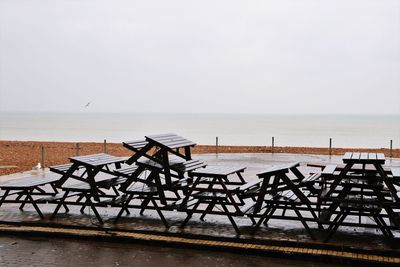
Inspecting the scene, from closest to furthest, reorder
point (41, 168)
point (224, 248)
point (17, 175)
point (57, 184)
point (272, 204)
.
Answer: point (224, 248) < point (272, 204) < point (57, 184) < point (17, 175) < point (41, 168)

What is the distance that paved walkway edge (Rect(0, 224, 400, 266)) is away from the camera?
20.7 ft

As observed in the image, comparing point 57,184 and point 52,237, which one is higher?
point 57,184

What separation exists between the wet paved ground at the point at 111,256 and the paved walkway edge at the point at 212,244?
10 cm

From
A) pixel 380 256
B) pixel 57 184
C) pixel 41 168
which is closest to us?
pixel 380 256

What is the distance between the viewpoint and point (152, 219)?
845 centimetres

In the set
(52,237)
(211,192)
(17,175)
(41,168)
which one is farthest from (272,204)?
(41,168)

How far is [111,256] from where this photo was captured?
6680 mm

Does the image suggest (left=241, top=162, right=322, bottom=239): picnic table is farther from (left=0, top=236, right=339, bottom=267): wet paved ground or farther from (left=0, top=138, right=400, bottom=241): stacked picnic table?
(left=0, top=236, right=339, bottom=267): wet paved ground

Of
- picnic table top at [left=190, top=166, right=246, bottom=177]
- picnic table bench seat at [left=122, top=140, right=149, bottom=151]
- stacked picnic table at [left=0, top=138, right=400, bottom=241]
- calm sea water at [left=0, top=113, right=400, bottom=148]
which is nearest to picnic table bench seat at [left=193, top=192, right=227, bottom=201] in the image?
stacked picnic table at [left=0, top=138, right=400, bottom=241]

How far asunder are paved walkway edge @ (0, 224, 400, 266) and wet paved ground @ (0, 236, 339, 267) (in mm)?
96

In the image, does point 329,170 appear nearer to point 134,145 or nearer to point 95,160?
point 134,145

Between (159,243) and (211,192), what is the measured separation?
125 centimetres

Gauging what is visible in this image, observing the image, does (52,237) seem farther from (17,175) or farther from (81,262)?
(17,175)

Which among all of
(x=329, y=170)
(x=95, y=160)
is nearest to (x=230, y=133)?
(x=95, y=160)
